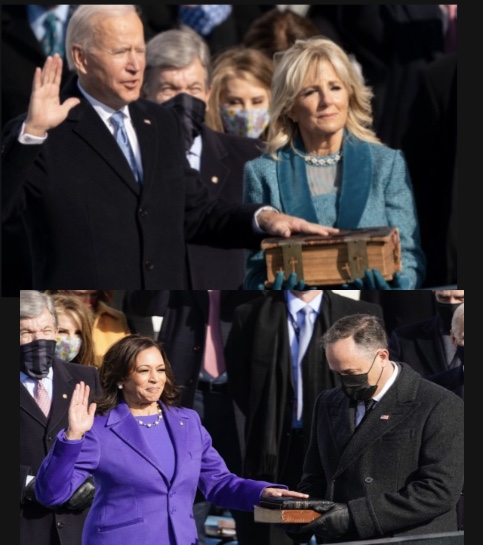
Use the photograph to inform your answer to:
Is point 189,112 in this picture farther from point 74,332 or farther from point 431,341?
point 431,341

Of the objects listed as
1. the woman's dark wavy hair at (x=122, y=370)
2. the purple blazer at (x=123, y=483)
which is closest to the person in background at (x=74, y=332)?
the woman's dark wavy hair at (x=122, y=370)

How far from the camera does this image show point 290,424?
11.4 meters

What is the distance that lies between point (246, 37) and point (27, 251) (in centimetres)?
217

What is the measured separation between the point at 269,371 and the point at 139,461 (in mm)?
872

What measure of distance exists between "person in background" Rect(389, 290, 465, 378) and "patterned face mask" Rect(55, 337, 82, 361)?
1.55 metres

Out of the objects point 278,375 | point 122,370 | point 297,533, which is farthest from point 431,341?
point 122,370

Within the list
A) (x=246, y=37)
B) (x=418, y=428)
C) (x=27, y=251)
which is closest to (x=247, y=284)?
(x=418, y=428)

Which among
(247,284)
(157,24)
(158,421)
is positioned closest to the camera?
(158,421)

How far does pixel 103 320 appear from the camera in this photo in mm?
11438

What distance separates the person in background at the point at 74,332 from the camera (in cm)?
1138

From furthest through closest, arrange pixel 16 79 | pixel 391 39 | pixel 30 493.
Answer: pixel 391 39 → pixel 16 79 → pixel 30 493

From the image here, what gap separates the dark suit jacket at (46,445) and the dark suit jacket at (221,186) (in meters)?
1.60

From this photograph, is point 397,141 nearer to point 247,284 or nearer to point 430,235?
point 430,235

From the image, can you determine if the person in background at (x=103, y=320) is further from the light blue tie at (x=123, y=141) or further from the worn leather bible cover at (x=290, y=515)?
the worn leather bible cover at (x=290, y=515)
